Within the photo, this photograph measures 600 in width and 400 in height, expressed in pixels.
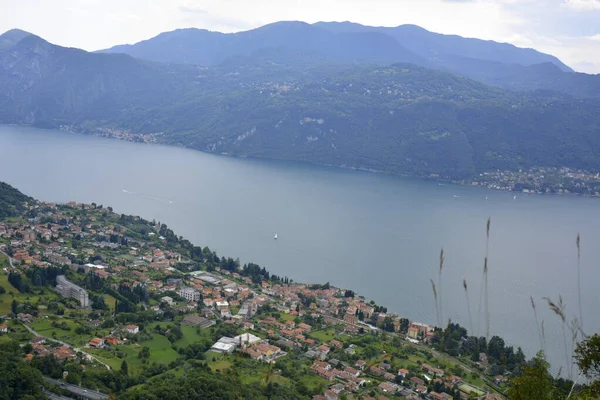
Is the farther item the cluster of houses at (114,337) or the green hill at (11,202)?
the green hill at (11,202)

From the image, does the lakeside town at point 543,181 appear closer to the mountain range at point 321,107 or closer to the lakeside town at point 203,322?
the mountain range at point 321,107

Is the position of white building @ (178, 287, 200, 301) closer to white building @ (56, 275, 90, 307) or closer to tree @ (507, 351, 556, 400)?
→ white building @ (56, 275, 90, 307)

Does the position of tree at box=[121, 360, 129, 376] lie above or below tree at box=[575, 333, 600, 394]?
below

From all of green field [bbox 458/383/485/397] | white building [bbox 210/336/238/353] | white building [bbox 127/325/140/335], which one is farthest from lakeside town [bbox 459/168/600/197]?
white building [bbox 127/325/140/335]

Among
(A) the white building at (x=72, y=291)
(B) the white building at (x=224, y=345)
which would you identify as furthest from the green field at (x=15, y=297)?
(B) the white building at (x=224, y=345)

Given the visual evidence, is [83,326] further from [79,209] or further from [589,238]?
[589,238]

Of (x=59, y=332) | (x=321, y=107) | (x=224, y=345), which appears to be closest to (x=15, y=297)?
(x=59, y=332)
